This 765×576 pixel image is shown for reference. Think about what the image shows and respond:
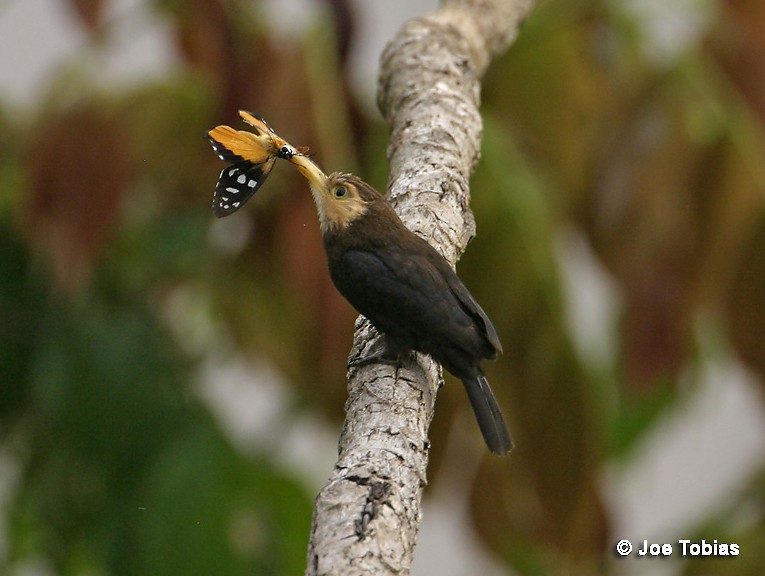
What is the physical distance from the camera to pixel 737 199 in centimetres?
338

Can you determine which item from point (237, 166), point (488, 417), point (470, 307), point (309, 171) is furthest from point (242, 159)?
point (488, 417)

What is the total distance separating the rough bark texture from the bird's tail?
0.16m

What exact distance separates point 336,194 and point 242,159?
27cm

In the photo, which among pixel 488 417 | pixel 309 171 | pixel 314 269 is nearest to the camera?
pixel 488 417

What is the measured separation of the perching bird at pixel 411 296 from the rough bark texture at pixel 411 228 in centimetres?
7

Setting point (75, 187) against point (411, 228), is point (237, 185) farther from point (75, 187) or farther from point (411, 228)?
point (75, 187)

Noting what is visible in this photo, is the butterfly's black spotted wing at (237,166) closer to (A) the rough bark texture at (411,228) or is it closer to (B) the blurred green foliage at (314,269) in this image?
(A) the rough bark texture at (411,228)

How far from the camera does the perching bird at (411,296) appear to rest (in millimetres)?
2490

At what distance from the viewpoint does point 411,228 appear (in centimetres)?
270

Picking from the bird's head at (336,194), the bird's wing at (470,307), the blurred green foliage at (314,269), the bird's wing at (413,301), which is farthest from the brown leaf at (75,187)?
the bird's wing at (470,307)

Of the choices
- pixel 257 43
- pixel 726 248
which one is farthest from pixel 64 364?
pixel 726 248

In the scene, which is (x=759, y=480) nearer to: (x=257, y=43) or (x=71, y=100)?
(x=257, y=43)

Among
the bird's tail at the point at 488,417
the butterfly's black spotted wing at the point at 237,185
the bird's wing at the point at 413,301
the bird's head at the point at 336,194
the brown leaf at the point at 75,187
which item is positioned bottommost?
the bird's tail at the point at 488,417

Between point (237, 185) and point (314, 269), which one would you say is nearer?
point (237, 185)
